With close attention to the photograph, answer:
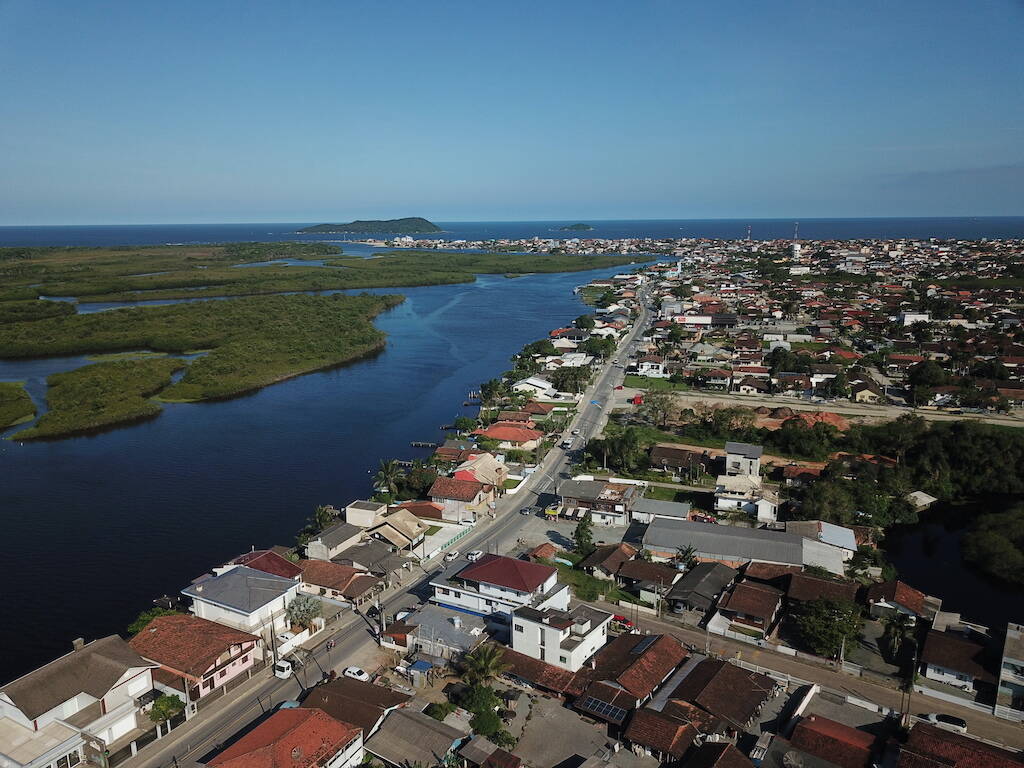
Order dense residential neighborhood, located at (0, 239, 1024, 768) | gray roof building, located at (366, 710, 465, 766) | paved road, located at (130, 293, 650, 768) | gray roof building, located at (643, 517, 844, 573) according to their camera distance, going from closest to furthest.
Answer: gray roof building, located at (366, 710, 465, 766) < dense residential neighborhood, located at (0, 239, 1024, 768) < paved road, located at (130, 293, 650, 768) < gray roof building, located at (643, 517, 844, 573)

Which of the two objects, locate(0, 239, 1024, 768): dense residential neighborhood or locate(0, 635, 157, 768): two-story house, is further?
locate(0, 239, 1024, 768): dense residential neighborhood

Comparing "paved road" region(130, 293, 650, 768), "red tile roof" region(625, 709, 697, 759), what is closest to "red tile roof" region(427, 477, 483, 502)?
"paved road" region(130, 293, 650, 768)

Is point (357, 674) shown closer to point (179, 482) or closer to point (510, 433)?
point (179, 482)

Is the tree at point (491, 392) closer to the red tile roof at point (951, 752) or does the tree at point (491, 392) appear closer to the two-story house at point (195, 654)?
the two-story house at point (195, 654)

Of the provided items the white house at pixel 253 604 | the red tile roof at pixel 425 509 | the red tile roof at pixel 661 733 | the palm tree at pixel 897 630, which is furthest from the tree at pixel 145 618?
the palm tree at pixel 897 630

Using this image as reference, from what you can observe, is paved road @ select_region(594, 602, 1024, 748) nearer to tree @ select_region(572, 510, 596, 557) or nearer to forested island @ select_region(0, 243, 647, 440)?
tree @ select_region(572, 510, 596, 557)

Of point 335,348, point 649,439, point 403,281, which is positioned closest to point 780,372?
point 649,439
